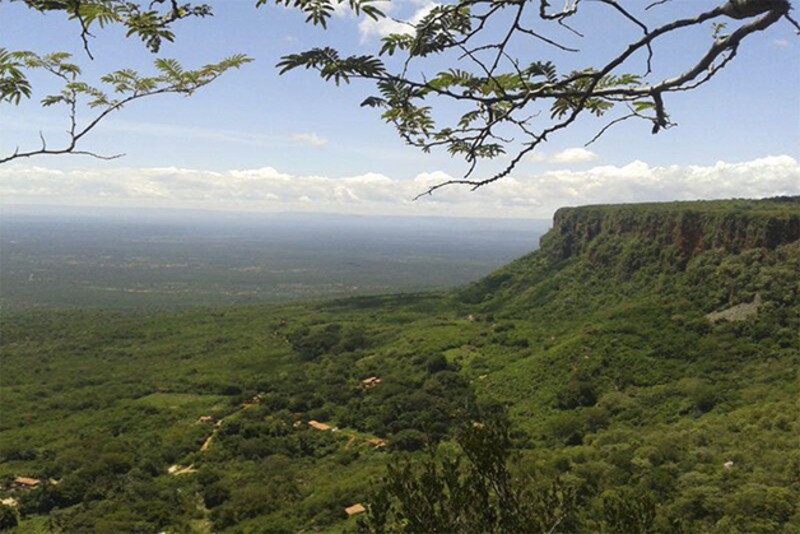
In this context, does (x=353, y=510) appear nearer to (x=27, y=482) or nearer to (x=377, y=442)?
(x=377, y=442)

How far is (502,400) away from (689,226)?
27367 mm

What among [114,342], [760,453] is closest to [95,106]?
[760,453]

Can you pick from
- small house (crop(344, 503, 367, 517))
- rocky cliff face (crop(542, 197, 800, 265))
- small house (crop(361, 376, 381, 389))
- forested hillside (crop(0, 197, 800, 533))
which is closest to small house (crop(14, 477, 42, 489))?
forested hillside (crop(0, 197, 800, 533))

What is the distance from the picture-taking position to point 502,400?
136ft

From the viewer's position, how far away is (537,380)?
42562 millimetres

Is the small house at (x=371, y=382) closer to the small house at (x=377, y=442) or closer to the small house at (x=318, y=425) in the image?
the small house at (x=318, y=425)

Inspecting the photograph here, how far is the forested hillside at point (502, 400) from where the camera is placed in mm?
23016

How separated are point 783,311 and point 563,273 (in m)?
33.9

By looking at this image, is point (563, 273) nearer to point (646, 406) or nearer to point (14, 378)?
point (646, 406)

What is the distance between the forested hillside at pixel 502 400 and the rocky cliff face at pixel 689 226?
0.23 metres

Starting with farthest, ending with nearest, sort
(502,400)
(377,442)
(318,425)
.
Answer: (318,425) < (502,400) < (377,442)

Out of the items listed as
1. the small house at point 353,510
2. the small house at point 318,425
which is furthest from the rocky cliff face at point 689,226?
the small house at point 353,510

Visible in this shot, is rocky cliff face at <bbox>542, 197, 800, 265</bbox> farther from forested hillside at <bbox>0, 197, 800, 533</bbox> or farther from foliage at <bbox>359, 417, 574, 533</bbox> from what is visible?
foliage at <bbox>359, 417, 574, 533</bbox>

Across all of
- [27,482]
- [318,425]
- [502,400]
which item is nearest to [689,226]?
[502,400]
